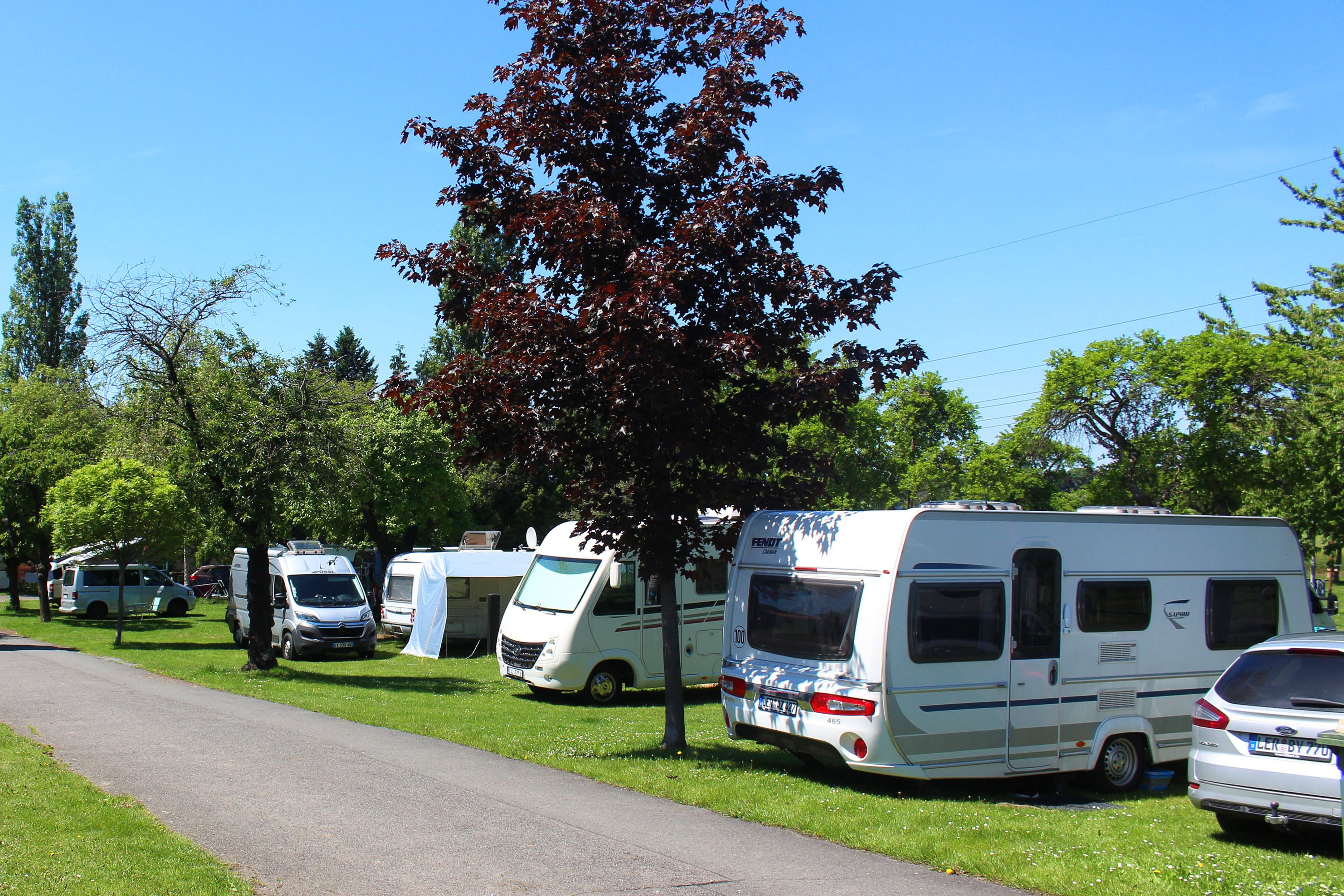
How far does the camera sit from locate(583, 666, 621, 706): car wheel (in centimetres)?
1734

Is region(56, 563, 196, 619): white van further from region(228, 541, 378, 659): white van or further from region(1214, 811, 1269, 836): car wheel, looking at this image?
region(1214, 811, 1269, 836): car wheel

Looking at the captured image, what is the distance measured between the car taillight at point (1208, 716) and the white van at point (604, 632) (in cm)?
956

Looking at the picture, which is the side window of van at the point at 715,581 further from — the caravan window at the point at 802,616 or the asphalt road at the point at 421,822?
the caravan window at the point at 802,616

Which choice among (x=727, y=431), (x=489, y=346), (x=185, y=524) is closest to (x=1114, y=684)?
(x=727, y=431)

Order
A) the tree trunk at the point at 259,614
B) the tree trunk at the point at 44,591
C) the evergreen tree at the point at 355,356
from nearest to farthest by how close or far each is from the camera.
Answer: the tree trunk at the point at 259,614, the tree trunk at the point at 44,591, the evergreen tree at the point at 355,356

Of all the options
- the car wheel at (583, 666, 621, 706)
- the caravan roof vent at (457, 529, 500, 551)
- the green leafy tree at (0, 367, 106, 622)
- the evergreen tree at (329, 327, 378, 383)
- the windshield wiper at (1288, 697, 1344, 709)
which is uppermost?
the evergreen tree at (329, 327, 378, 383)

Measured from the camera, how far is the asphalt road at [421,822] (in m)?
6.57

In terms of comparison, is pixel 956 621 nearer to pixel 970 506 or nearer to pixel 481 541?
pixel 970 506

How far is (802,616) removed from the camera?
1012 centimetres

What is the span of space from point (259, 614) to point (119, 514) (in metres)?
8.26

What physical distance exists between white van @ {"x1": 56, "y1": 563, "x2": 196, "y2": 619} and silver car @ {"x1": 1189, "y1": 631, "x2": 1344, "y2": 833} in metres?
39.3

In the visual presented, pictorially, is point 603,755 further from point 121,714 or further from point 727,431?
point 121,714

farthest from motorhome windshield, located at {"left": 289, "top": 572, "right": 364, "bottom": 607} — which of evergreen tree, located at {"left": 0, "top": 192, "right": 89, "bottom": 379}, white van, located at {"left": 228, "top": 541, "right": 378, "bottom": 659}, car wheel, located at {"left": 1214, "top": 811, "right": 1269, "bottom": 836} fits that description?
evergreen tree, located at {"left": 0, "top": 192, "right": 89, "bottom": 379}

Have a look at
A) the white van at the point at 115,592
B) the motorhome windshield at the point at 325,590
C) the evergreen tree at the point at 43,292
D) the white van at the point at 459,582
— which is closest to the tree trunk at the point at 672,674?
the white van at the point at 459,582
